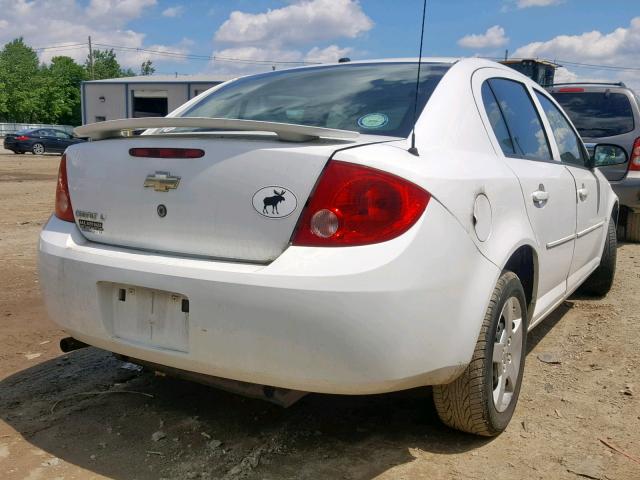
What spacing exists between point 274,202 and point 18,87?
80431mm

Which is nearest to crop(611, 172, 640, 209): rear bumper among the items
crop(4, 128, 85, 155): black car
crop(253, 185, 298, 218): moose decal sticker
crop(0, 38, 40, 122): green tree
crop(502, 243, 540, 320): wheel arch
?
crop(502, 243, 540, 320): wheel arch

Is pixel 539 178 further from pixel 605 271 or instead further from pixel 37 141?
pixel 37 141

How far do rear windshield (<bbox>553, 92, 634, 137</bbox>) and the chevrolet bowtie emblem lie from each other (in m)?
6.28

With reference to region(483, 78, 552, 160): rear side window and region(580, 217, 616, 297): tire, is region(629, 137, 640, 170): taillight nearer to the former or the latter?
region(580, 217, 616, 297): tire

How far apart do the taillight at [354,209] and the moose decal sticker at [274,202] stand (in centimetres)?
6

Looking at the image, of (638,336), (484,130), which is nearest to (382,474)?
(484,130)

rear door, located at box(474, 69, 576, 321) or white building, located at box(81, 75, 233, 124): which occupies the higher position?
white building, located at box(81, 75, 233, 124)

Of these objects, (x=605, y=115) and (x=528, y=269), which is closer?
(x=528, y=269)

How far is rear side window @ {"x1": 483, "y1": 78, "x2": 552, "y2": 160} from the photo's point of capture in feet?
10.6

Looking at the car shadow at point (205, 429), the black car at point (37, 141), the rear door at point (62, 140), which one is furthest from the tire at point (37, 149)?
the car shadow at point (205, 429)

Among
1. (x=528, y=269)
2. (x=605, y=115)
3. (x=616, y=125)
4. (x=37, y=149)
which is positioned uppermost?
(x=605, y=115)

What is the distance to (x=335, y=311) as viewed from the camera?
211 cm

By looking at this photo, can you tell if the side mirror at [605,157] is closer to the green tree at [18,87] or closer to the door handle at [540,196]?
the door handle at [540,196]

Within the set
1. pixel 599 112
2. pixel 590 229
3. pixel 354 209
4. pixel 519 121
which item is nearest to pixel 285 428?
pixel 354 209
